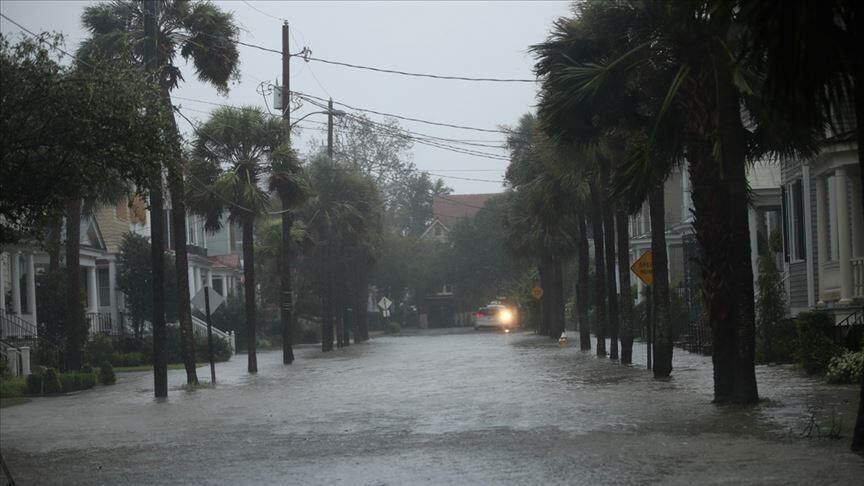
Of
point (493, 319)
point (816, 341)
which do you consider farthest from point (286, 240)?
point (493, 319)

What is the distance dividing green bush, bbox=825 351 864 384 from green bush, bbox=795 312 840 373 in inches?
53.7

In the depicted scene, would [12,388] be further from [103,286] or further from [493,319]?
[493,319]

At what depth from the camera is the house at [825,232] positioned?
24297 mm

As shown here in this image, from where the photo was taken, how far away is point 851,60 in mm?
10531

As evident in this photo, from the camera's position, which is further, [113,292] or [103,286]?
[103,286]

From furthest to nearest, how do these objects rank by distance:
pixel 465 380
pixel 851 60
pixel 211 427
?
1. pixel 465 380
2. pixel 211 427
3. pixel 851 60

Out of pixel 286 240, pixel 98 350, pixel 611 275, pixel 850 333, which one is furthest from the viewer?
pixel 98 350

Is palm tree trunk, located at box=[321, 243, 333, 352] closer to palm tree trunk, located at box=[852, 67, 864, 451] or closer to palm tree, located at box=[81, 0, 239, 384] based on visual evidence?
palm tree, located at box=[81, 0, 239, 384]

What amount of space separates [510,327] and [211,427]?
69.7 metres

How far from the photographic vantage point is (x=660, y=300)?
25484 millimetres

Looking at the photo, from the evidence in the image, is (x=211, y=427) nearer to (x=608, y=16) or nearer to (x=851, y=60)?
(x=608, y=16)

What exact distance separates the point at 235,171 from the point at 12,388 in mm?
10458

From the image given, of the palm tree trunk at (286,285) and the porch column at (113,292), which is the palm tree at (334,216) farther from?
the palm tree trunk at (286,285)

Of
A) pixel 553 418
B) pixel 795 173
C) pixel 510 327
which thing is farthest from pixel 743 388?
pixel 510 327
